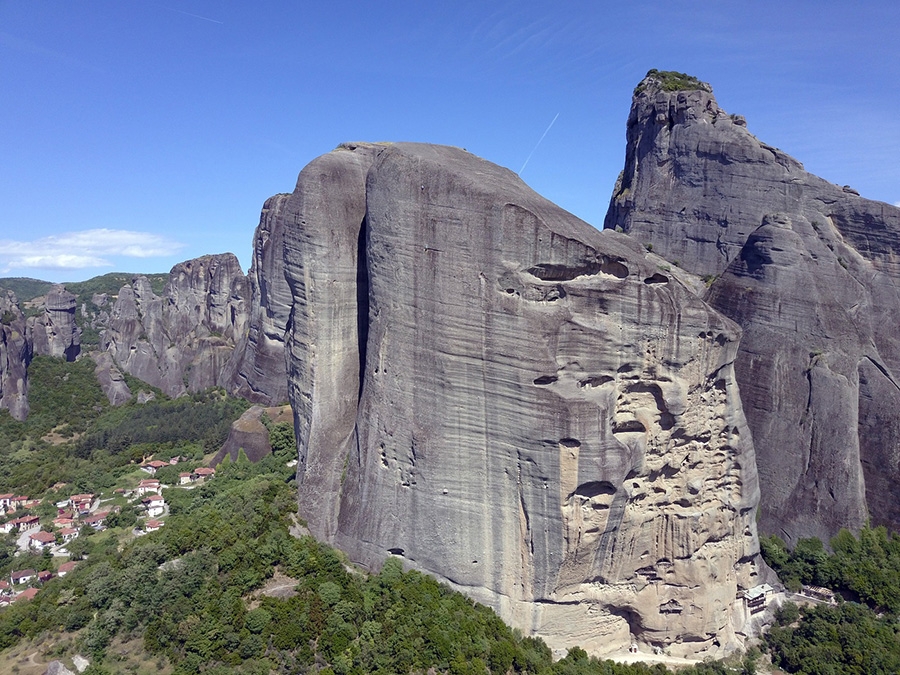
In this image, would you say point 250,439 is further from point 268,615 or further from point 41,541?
point 268,615

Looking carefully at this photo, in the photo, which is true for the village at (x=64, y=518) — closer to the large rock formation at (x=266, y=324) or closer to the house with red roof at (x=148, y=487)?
the house with red roof at (x=148, y=487)

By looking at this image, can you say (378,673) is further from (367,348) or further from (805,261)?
(805,261)

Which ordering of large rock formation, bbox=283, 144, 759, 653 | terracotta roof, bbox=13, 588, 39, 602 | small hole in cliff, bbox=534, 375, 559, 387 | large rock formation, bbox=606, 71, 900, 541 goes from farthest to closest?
terracotta roof, bbox=13, 588, 39, 602
large rock formation, bbox=606, 71, 900, 541
large rock formation, bbox=283, 144, 759, 653
small hole in cliff, bbox=534, 375, 559, 387

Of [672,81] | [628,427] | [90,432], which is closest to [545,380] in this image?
[628,427]

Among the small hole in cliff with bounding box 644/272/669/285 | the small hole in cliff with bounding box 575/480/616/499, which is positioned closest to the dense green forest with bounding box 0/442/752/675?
the small hole in cliff with bounding box 575/480/616/499

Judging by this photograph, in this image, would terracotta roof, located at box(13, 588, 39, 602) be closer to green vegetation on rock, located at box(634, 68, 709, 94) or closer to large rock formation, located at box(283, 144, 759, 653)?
large rock formation, located at box(283, 144, 759, 653)

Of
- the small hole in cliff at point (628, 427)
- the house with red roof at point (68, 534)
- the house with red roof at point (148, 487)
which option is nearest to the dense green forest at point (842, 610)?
the small hole in cliff at point (628, 427)
